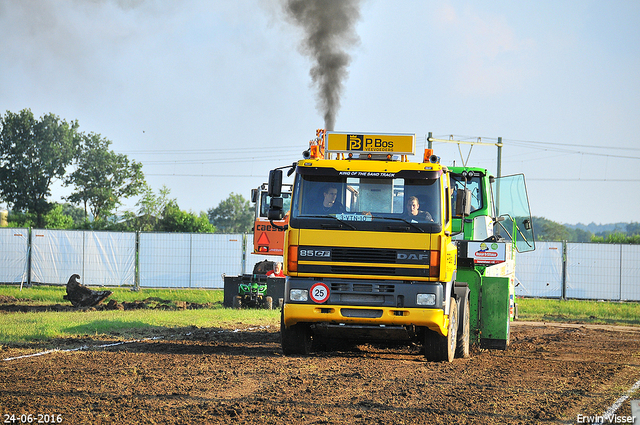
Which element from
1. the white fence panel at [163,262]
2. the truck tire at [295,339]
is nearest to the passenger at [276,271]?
the white fence panel at [163,262]

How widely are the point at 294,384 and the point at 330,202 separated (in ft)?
9.42

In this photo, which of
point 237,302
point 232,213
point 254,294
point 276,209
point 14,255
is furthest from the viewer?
point 232,213

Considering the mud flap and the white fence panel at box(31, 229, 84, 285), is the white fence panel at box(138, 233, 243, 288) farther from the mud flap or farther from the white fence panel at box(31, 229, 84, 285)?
the mud flap

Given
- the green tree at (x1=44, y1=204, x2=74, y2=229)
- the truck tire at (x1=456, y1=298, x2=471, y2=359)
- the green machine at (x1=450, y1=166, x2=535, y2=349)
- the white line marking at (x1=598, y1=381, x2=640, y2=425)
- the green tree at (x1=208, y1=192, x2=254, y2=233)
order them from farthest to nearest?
the green tree at (x1=208, y1=192, x2=254, y2=233), the green tree at (x1=44, y1=204, x2=74, y2=229), the green machine at (x1=450, y1=166, x2=535, y2=349), the truck tire at (x1=456, y1=298, x2=471, y2=359), the white line marking at (x1=598, y1=381, x2=640, y2=425)

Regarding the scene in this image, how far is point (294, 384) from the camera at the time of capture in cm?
830

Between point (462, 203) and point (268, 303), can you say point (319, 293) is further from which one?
point (268, 303)

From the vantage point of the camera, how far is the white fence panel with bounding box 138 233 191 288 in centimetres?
2762

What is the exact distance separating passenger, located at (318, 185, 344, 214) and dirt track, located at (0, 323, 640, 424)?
7.47ft

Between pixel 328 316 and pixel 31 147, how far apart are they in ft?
178

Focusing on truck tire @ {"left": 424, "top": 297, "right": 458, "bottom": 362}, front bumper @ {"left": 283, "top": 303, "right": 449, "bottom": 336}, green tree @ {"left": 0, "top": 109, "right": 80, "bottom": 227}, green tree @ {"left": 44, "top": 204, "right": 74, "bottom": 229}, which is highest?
green tree @ {"left": 0, "top": 109, "right": 80, "bottom": 227}

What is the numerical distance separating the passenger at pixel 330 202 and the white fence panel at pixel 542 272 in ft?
61.3

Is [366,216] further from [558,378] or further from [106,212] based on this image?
[106,212]

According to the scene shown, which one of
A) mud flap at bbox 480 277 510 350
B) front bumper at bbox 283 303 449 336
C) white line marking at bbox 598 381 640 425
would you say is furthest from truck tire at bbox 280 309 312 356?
white line marking at bbox 598 381 640 425

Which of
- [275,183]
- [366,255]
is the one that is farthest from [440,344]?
[275,183]
